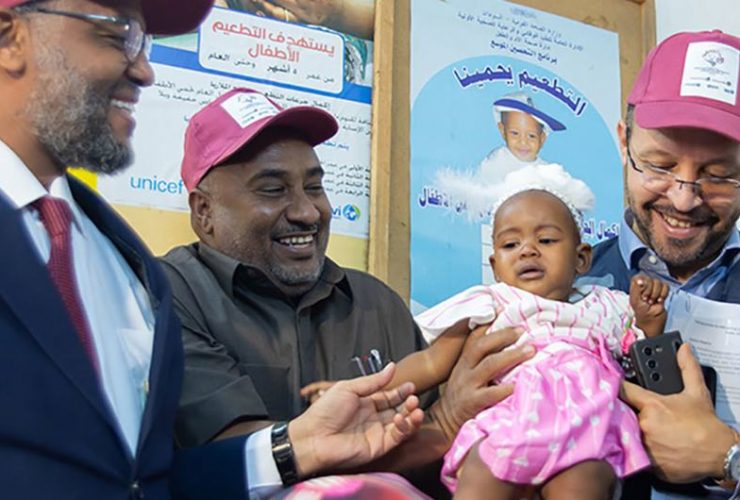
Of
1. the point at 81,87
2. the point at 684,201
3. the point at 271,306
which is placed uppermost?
the point at 81,87

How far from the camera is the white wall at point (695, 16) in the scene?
12.3 feet

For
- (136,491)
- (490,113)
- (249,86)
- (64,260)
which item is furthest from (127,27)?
(490,113)

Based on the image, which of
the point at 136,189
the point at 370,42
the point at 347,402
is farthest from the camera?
the point at 370,42

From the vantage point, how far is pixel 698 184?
1.89 metres

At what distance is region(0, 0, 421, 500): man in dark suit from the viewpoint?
3.65 ft

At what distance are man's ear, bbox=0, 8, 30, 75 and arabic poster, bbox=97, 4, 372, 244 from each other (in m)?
1.31

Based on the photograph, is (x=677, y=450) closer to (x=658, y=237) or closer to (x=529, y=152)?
(x=658, y=237)

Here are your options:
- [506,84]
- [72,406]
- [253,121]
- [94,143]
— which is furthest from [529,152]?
[72,406]

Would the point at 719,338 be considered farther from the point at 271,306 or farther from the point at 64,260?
the point at 64,260

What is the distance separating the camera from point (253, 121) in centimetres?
192

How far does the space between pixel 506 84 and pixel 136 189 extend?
4.82ft

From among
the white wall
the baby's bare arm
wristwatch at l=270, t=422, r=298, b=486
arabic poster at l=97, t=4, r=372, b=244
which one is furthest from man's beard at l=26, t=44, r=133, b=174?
the white wall

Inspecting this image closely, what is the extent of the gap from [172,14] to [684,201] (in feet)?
3.60

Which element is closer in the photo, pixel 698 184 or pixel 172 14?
pixel 172 14
